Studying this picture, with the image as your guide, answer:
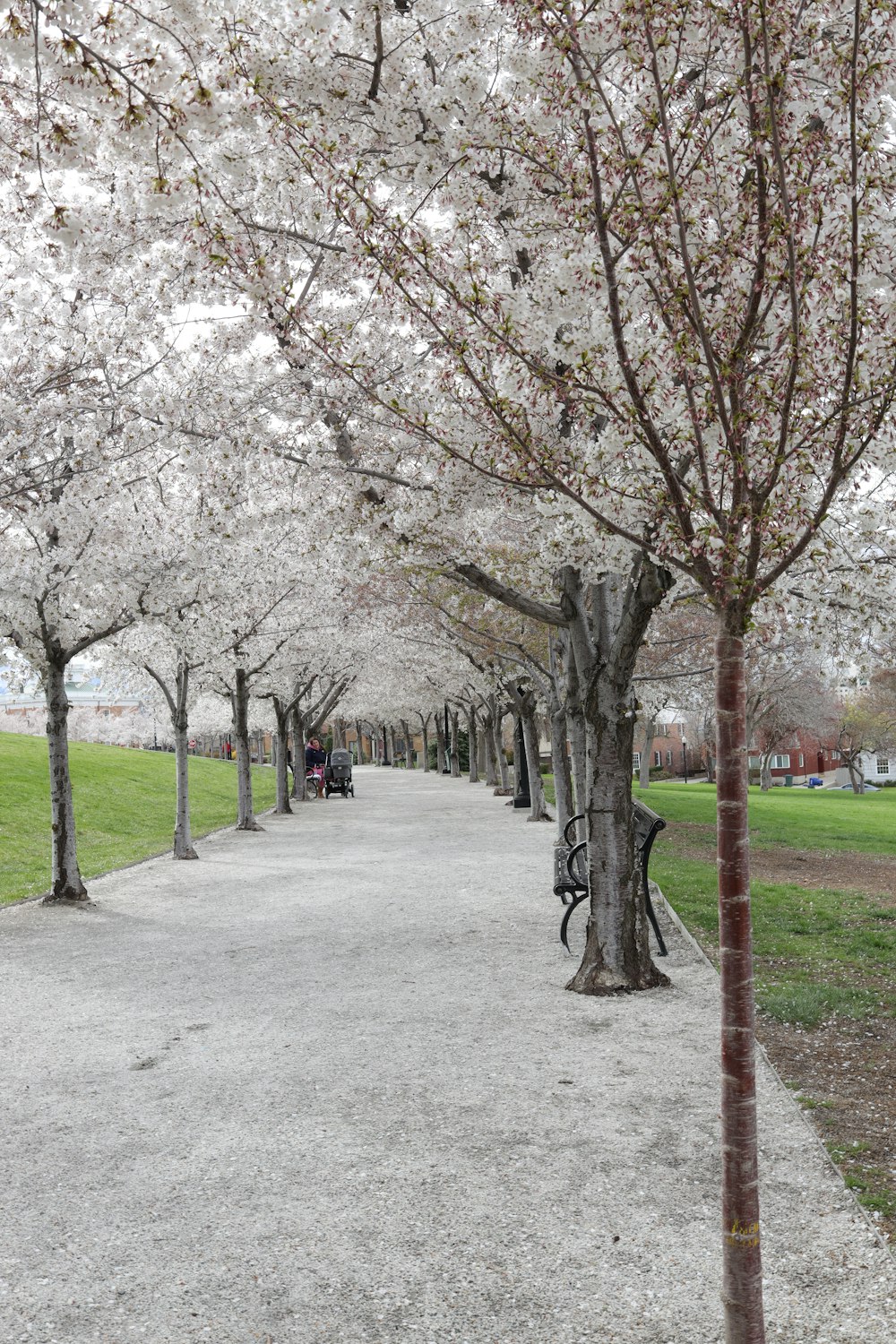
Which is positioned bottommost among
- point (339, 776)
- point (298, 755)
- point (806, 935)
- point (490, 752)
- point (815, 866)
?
point (815, 866)

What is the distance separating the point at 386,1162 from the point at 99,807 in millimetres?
25124

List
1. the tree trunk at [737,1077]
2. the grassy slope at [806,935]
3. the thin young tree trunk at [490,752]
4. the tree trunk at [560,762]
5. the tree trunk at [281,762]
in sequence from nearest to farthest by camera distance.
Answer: the tree trunk at [737,1077]
the grassy slope at [806,935]
the tree trunk at [560,762]
the tree trunk at [281,762]
the thin young tree trunk at [490,752]

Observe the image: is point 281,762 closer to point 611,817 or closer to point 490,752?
point 490,752

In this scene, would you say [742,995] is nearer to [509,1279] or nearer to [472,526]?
[509,1279]

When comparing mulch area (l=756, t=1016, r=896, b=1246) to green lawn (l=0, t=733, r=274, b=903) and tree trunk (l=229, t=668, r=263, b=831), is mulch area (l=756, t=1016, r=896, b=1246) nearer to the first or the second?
green lawn (l=0, t=733, r=274, b=903)

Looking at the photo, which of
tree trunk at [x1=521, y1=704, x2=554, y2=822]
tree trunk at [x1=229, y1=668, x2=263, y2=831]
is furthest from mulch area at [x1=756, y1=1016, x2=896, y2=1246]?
tree trunk at [x1=229, y1=668, x2=263, y2=831]

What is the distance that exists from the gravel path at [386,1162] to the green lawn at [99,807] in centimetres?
827

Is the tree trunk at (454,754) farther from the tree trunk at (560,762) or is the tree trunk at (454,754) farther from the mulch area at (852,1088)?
the mulch area at (852,1088)

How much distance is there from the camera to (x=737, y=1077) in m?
3.10

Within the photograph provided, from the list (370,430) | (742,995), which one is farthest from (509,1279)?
(370,430)

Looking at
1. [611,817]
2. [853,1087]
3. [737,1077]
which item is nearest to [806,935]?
[611,817]

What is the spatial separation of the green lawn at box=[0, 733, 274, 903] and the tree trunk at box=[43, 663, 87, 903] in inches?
50.7

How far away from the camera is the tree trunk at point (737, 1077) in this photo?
122 inches

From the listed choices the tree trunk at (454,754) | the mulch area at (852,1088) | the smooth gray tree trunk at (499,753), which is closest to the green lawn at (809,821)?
the smooth gray tree trunk at (499,753)
